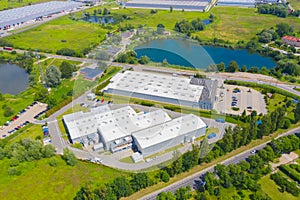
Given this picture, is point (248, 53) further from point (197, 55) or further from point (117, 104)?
point (117, 104)

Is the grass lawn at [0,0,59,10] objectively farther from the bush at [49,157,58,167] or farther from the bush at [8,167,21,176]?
the bush at [49,157,58,167]

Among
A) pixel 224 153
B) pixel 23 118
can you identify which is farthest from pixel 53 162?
pixel 224 153

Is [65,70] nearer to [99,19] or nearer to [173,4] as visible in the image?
[99,19]

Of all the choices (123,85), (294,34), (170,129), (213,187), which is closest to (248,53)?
(294,34)

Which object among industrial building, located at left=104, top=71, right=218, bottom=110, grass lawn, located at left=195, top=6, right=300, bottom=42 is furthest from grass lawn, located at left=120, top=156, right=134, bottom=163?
grass lawn, located at left=195, top=6, right=300, bottom=42

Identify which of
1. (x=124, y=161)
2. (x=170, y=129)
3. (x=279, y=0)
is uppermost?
(x=279, y=0)

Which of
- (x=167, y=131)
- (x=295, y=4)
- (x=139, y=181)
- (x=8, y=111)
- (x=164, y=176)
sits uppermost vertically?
(x=295, y=4)
